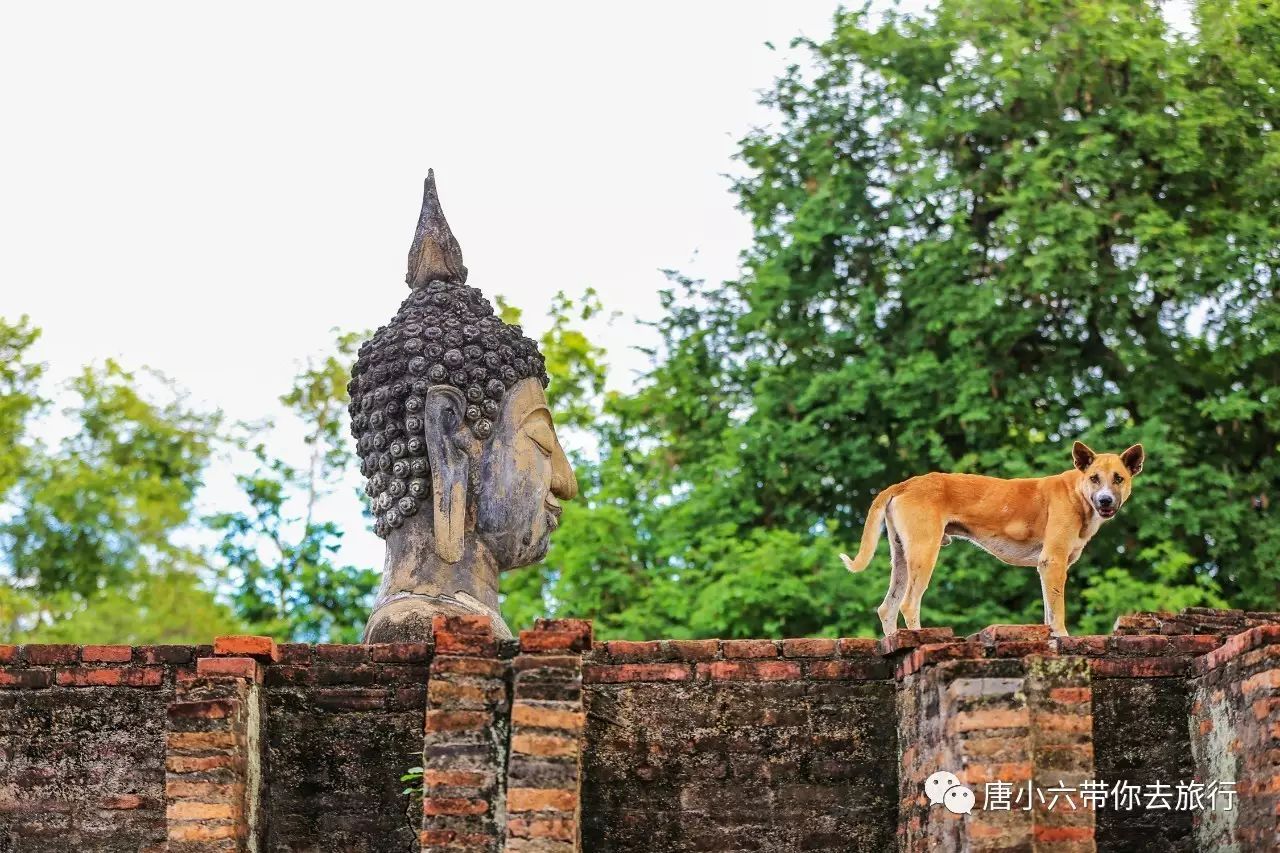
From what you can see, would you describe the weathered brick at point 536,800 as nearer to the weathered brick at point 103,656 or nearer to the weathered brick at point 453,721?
the weathered brick at point 453,721

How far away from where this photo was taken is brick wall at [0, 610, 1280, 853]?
7477 millimetres

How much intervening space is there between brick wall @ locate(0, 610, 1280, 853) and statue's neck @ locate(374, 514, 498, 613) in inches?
41.0

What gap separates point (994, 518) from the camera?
9883mm

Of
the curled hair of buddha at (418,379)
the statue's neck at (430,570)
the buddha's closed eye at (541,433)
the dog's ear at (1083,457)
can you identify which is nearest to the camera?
the statue's neck at (430,570)

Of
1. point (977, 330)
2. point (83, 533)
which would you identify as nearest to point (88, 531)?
point (83, 533)

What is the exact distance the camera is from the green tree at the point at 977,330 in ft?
58.9

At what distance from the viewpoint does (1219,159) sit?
62.1ft

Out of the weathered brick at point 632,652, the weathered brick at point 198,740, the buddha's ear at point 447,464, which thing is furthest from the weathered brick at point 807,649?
the weathered brick at point 198,740

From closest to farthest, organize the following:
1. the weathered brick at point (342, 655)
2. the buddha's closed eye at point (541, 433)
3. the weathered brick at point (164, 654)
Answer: the weathered brick at point (164, 654)
the weathered brick at point (342, 655)
the buddha's closed eye at point (541, 433)

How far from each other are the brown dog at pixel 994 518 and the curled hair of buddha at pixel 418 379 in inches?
78.2

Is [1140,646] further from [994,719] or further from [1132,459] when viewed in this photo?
[1132,459]

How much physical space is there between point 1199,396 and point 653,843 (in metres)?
12.4

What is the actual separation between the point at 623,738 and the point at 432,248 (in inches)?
119

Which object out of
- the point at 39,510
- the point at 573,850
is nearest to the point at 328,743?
the point at 573,850
